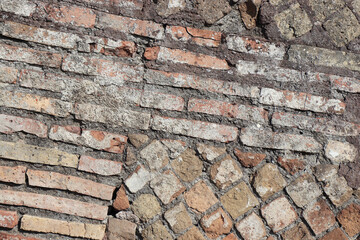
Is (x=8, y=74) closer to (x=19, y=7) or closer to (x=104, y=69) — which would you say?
(x=19, y=7)

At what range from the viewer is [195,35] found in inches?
72.2

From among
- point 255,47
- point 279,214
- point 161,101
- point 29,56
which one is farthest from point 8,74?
point 279,214

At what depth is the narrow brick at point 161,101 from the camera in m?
1.79

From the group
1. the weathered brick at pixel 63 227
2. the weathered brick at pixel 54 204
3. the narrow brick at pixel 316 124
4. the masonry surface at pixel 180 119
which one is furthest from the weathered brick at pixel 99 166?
the narrow brick at pixel 316 124

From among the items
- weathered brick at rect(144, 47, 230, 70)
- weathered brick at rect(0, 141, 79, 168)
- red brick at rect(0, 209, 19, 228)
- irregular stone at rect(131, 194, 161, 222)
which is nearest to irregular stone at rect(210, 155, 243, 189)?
irregular stone at rect(131, 194, 161, 222)

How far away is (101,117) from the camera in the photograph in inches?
70.4

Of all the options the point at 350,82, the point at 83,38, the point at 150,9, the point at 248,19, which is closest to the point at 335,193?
the point at 350,82

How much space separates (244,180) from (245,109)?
0.36m

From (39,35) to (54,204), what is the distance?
0.81 m

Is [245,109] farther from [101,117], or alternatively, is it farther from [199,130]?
[101,117]

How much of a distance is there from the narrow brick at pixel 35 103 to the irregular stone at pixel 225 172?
77 centimetres

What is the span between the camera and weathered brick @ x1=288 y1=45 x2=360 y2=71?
1.88 metres

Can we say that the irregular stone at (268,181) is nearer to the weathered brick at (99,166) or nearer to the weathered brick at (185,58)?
the weathered brick at (185,58)

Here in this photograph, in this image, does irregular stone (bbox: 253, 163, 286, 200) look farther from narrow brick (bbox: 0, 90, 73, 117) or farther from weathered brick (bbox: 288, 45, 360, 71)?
narrow brick (bbox: 0, 90, 73, 117)
